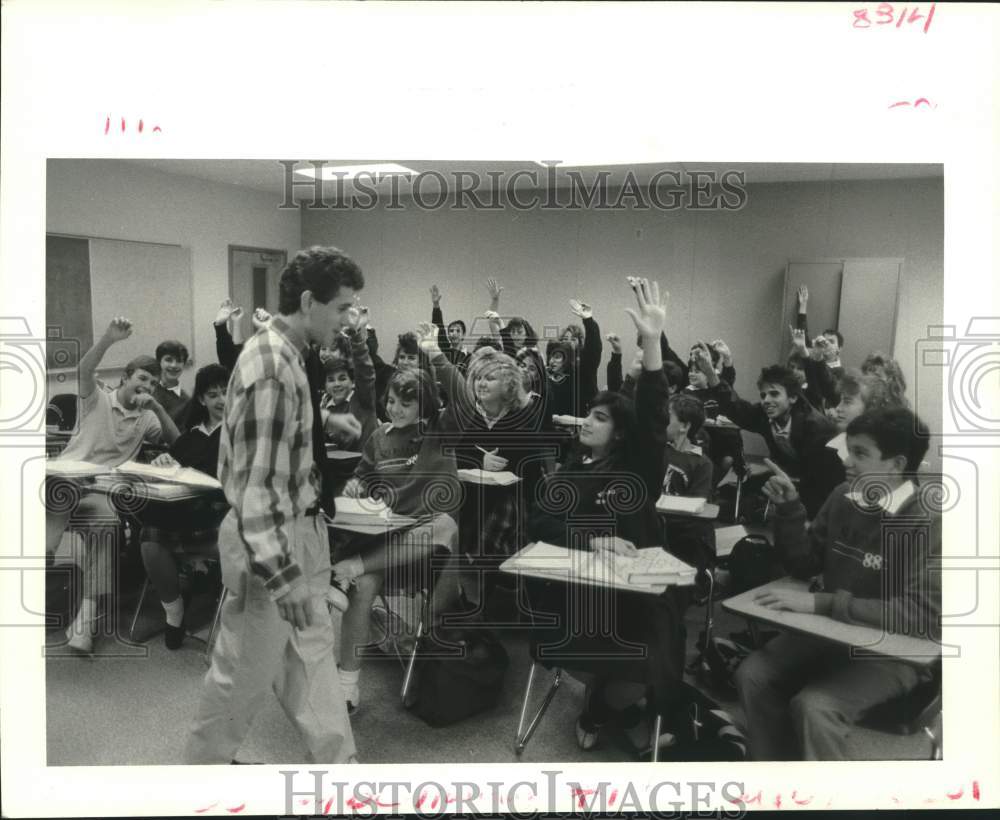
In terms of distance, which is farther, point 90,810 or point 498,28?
point 90,810

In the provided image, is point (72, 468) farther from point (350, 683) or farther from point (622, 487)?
point (622, 487)

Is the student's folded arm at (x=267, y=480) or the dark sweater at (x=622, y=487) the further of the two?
the dark sweater at (x=622, y=487)

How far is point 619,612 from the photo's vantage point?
73.1 inches

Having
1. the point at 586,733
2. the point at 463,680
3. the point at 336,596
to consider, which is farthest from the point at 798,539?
the point at 336,596

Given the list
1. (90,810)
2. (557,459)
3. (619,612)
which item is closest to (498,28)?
(557,459)

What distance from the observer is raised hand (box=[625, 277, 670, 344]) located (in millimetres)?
1823

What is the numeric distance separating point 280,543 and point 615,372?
3.00 feet

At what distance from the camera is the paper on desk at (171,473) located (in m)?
1.85

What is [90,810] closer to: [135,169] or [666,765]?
[666,765]

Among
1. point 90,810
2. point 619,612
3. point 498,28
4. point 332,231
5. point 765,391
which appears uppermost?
point 498,28

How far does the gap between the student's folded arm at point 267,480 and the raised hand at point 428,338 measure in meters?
0.37

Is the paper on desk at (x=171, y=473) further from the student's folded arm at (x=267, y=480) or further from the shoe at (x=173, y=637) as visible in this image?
the shoe at (x=173, y=637)

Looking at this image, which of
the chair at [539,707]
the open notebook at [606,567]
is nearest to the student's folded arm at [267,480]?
the open notebook at [606,567]

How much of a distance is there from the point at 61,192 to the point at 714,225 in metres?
1.65
